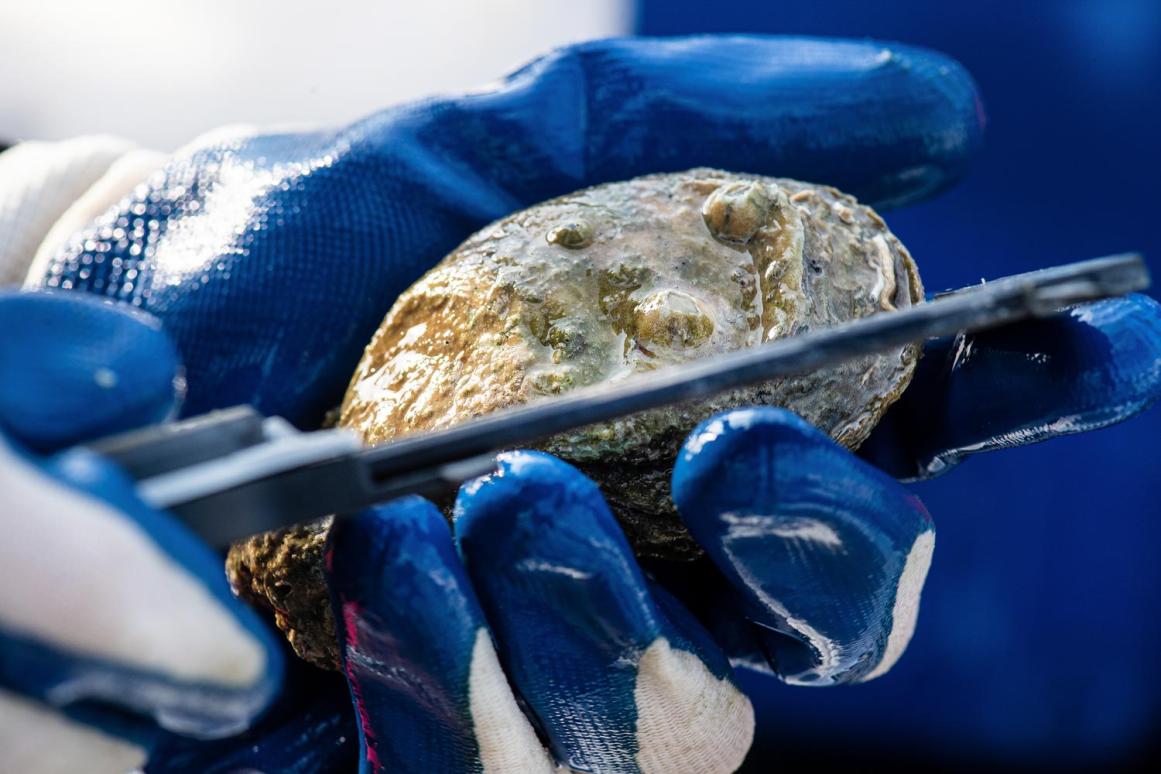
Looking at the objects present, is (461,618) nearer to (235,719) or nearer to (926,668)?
(235,719)

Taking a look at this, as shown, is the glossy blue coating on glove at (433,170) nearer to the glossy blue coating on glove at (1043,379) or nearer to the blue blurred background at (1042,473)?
the glossy blue coating on glove at (1043,379)

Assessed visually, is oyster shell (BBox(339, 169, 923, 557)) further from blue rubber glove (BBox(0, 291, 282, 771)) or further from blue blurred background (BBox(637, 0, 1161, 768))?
blue blurred background (BBox(637, 0, 1161, 768))

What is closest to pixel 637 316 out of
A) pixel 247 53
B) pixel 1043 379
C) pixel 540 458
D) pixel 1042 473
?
pixel 540 458

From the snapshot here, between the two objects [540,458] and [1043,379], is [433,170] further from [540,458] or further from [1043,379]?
[1043,379]

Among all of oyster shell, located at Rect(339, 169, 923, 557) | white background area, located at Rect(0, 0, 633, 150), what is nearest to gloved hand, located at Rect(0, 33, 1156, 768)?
oyster shell, located at Rect(339, 169, 923, 557)

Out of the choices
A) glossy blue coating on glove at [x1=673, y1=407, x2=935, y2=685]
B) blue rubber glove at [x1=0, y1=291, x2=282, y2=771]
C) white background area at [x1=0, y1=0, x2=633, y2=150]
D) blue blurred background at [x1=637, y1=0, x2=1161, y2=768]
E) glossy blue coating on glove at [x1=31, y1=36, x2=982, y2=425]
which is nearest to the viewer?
blue rubber glove at [x1=0, y1=291, x2=282, y2=771]

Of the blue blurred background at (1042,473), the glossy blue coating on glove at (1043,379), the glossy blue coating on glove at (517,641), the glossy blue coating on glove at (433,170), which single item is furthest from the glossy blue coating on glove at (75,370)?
the blue blurred background at (1042,473)

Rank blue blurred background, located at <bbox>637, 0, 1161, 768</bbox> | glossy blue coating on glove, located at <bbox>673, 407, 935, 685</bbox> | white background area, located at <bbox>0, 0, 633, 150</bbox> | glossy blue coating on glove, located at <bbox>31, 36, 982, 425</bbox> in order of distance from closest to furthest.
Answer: glossy blue coating on glove, located at <bbox>673, 407, 935, 685</bbox>
glossy blue coating on glove, located at <bbox>31, 36, 982, 425</bbox>
blue blurred background, located at <bbox>637, 0, 1161, 768</bbox>
white background area, located at <bbox>0, 0, 633, 150</bbox>
